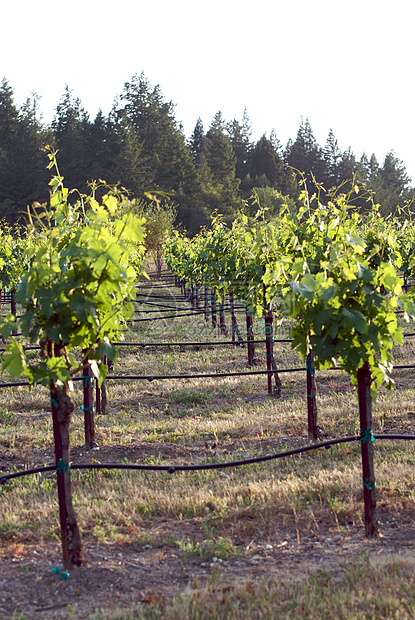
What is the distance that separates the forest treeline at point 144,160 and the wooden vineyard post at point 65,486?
27.9 m

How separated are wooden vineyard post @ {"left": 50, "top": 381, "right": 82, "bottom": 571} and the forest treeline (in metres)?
27.9

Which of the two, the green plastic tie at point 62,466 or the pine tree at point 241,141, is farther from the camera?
the pine tree at point 241,141

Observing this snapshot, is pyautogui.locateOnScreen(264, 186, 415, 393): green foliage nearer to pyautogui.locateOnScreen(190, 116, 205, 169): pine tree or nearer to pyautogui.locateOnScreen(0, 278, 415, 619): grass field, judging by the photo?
pyautogui.locateOnScreen(0, 278, 415, 619): grass field

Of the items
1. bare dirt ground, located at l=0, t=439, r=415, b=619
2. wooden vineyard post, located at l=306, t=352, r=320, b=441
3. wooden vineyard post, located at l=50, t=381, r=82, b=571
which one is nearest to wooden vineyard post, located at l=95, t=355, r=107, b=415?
wooden vineyard post, located at l=306, t=352, r=320, b=441

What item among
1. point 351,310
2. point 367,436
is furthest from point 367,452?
point 351,310

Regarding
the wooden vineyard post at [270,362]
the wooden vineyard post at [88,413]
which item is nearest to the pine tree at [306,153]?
the wooden vineyard post at [270,362]

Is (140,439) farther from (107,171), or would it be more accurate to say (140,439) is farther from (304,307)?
(107,171)

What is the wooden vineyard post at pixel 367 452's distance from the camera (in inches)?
139

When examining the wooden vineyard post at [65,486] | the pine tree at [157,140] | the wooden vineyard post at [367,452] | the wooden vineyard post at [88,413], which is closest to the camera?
the wooden vineyard post at [65,486]

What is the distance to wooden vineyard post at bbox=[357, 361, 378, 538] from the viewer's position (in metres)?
3.54

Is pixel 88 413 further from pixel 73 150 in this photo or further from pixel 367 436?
pixel 73 150

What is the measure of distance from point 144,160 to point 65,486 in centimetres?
3695

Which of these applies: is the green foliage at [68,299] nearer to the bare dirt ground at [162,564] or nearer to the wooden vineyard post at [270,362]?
the bare dirt ground at [162,564]

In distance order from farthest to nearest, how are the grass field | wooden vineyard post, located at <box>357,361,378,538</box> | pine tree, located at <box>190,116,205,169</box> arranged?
1. pine tree, located at <box>190,116,205,169</box>
2. wooden vineyard post, located at <box>357,361,378,538</box>
3. the grass field
